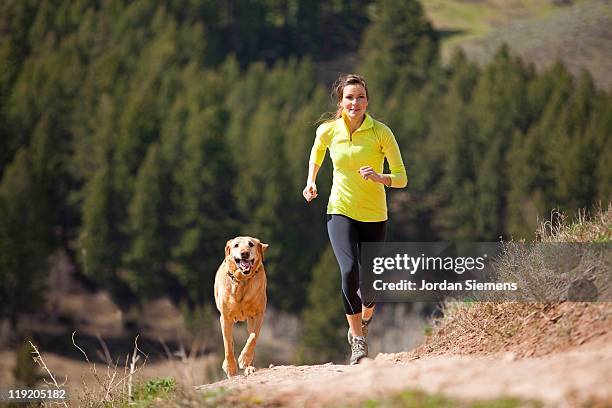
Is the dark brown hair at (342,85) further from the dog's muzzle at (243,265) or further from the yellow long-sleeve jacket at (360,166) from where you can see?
the dog's muzzle at (243,265)

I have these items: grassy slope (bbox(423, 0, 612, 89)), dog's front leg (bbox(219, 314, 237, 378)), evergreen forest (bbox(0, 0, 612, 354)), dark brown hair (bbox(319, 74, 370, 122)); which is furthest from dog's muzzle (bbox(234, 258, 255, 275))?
grassy slope (bbox(423, 0, 612, 89))

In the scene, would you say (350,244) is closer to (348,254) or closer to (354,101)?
(348,254)

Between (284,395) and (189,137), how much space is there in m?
59.2

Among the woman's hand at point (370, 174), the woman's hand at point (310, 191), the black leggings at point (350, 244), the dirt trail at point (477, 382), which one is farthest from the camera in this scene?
the woman's hand at point (310, 191)

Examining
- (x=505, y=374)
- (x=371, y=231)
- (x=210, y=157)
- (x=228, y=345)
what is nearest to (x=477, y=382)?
(x=505, y=374)

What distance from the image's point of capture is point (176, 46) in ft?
271

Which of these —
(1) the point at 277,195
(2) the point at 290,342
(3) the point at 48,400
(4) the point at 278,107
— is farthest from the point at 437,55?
(3) the point at 48,400

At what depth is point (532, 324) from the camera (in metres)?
7.70

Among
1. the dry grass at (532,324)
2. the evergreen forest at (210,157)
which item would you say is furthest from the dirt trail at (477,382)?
the evergreen forest at (210,157)

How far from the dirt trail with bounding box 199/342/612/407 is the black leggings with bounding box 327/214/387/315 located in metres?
1.06

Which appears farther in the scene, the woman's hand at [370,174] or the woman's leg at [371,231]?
the woman's leg at [371,231]

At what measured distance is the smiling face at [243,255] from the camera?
870 cm

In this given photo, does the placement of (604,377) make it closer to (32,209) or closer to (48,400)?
(48,400)

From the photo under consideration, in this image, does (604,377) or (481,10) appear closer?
(604,377)
